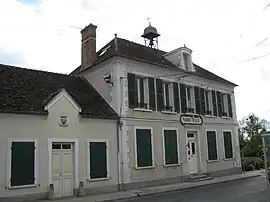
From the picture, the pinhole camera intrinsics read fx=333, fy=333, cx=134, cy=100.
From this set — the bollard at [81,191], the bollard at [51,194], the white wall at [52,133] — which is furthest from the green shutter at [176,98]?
the bollard at [51,194]

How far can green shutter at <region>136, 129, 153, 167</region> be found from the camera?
58.3ft

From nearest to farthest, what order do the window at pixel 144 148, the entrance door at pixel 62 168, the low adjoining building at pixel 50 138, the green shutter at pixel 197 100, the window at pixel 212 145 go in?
1. the low adjoining building at pixel 50 138
2. the entrance door at pixel 62 168
3. the window at pixel 144 148
4. the green shutter at pixel 197 100
5. the window at pixel 212 145

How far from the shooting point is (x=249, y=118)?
49.1 meters

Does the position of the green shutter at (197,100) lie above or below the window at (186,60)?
below

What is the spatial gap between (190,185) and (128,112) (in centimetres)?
515

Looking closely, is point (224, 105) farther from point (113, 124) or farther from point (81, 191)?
point (81, 191)

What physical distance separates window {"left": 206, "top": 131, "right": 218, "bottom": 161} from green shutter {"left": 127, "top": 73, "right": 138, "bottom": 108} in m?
6.73

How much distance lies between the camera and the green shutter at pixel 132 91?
18.0 meters

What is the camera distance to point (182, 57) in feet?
72.3

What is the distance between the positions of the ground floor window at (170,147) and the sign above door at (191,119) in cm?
103

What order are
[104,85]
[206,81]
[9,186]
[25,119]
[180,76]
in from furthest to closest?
[206,81] → [180,76] → [104,85] → [25,119] → [9,186]

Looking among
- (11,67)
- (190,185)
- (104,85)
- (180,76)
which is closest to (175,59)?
(180,76)

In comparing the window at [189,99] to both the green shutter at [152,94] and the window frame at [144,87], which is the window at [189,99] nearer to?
the green shutter at [152,94]

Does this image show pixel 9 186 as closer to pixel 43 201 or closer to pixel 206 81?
pixel 43 201
